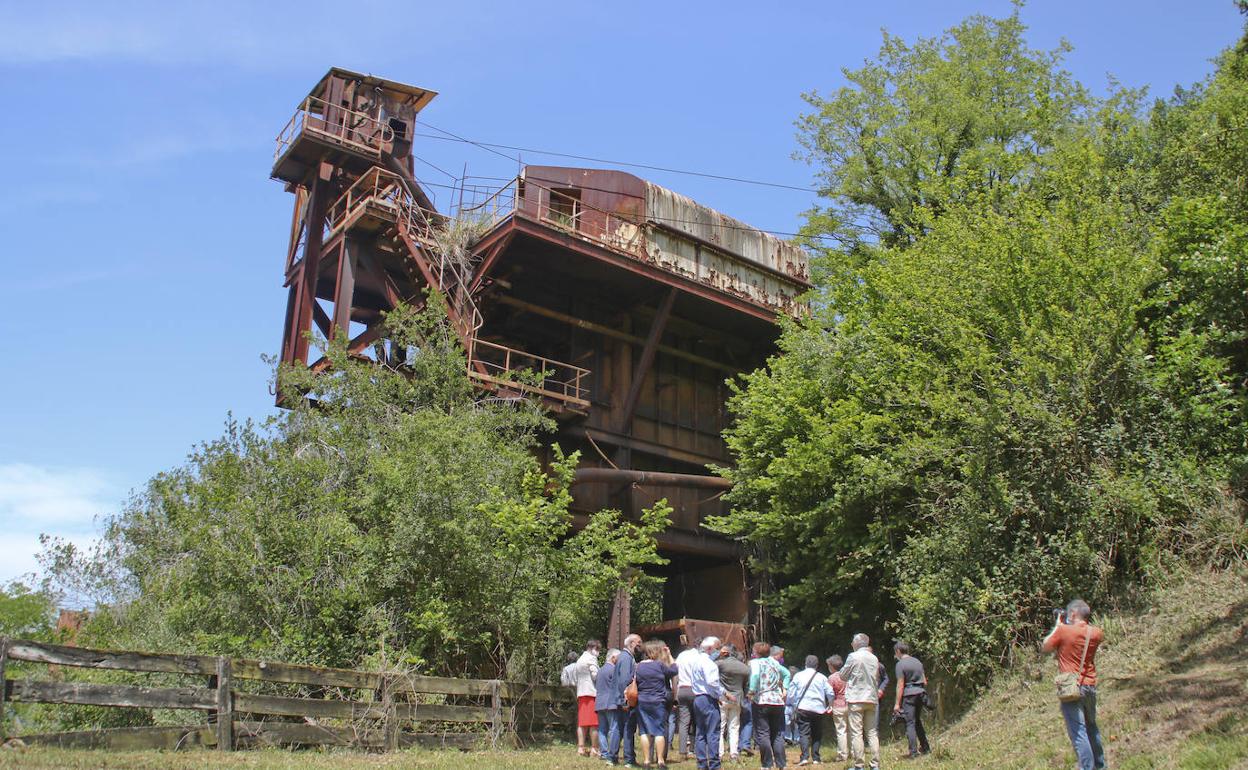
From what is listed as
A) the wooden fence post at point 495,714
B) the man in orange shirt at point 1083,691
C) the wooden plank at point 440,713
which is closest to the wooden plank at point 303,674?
the wooden plank at point 440,713

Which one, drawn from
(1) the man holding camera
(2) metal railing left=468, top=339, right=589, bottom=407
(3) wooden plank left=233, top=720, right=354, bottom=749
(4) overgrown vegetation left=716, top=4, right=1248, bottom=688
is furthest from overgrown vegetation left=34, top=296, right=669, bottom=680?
(1) the man holding camera

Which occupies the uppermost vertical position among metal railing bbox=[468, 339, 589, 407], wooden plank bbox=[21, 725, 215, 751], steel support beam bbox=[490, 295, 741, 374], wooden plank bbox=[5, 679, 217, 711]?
steel support beam bbox=[490, 295, 741, 374]

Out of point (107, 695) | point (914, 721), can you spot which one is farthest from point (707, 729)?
point (107, 695)

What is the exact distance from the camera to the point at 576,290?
27.5m

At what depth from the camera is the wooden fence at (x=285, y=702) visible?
9938mm

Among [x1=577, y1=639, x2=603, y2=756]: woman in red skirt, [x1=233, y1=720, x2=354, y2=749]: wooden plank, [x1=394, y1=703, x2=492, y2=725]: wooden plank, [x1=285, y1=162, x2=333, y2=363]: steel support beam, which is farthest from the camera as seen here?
[x1=285, y1=162, x2=333, y2=363]: steel support beam

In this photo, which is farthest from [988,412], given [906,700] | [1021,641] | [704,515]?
[704,515]

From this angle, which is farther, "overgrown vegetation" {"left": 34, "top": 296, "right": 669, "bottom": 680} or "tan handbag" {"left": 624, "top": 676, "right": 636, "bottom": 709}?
"overgrown vegetation" {"left": 34, "top": 296, "right": 669, "bottom": 680}

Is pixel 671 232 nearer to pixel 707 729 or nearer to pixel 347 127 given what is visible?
pixel 347 127

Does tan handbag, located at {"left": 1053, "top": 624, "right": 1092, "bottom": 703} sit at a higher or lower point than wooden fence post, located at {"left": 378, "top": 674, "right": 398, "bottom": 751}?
higher

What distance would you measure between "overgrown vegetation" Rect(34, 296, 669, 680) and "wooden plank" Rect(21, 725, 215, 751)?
363 centimetres

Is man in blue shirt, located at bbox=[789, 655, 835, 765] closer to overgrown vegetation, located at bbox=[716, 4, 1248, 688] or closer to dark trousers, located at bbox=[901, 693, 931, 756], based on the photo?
dark trousers, located at bbox=[901, 693, 931, 756]

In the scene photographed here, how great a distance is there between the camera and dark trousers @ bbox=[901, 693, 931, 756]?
1312cm

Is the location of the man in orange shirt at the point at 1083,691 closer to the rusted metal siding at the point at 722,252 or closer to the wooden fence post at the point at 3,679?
the wooden fence post at the point at 3,679
